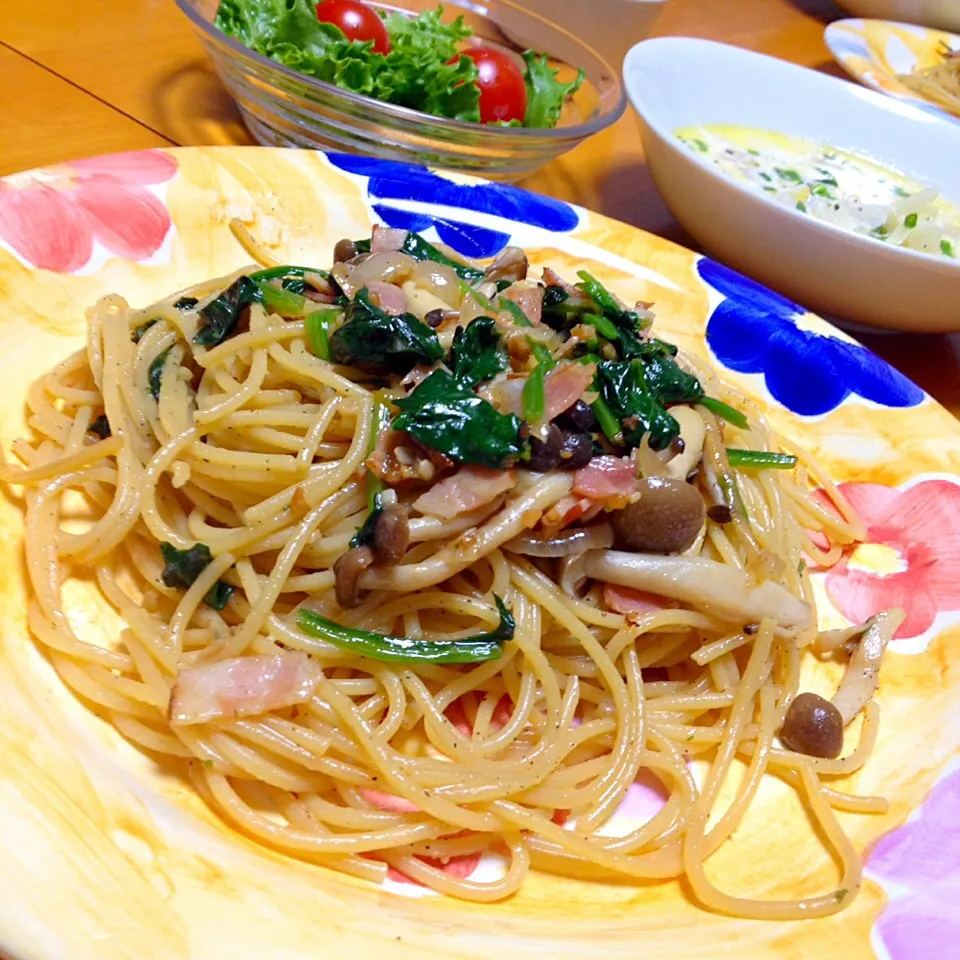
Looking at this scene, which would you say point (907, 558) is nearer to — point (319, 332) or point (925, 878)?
point (925, 878)

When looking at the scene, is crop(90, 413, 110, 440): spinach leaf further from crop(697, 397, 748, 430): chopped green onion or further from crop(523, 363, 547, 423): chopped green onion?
crop(697, 397, 748, 430): chopped green onion

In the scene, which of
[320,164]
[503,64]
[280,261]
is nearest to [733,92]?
[503,64]

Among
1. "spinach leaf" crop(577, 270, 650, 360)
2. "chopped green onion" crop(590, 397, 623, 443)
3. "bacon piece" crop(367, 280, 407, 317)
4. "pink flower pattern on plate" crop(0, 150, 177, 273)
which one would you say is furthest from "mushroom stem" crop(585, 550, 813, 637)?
"pink flower pattern on plate" crop(0, 150, 177, 273)

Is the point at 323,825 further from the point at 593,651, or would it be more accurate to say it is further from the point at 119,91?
the point at 119,91

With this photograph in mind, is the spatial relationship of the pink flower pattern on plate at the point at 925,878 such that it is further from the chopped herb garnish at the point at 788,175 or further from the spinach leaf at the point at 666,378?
the chopped herb garnish at the point at 788,175

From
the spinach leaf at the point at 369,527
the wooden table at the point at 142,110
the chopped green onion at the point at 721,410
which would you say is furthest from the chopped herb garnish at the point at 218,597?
the wooden table at the point at 142,110

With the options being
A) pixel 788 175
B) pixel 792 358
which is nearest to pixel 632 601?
pixel 792 358
